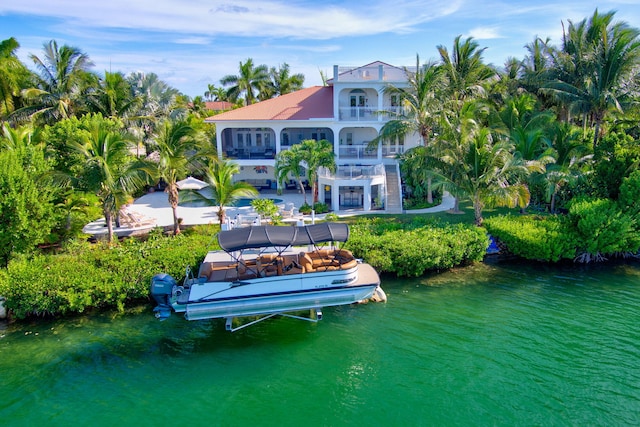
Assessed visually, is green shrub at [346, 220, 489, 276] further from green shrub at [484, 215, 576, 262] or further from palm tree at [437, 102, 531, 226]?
palm tree at [437, 102, 531, 226]

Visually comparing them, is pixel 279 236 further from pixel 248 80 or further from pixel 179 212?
pixel 248 80

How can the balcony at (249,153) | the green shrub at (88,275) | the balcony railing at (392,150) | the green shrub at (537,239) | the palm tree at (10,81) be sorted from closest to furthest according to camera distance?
the green shrub at (88,275) < the green shrub at (537,239) < the palm tree at (10,81) < the balcony at (249,153) < the balcony railing at (392,150)

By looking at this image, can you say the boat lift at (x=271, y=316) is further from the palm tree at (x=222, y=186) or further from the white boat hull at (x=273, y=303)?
the palm tree at (x=222, y=186)

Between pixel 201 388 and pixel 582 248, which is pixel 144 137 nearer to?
pixel 201 388

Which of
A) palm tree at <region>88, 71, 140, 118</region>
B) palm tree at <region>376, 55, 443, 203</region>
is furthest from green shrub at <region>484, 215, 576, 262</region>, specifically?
palm tree at <region>88, 71, 140, 118</region>

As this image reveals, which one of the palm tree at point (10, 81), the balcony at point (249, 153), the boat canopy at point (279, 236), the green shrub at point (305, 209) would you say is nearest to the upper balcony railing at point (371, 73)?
the balcony at point (249, 153)
